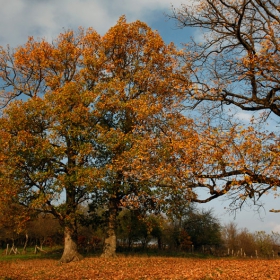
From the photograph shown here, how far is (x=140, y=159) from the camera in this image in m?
15.7

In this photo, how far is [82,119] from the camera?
2267 centimetres

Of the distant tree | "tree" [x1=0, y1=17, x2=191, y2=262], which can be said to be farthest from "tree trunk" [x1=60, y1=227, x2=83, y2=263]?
the distant tree

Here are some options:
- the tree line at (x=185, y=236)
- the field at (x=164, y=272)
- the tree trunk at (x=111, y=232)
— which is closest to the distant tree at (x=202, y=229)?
the tree line at (x=185, y=236)

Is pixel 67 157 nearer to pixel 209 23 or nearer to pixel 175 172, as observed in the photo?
Answer: pixel 175 172

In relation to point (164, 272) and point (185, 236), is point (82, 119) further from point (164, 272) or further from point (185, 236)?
point (185, 236)

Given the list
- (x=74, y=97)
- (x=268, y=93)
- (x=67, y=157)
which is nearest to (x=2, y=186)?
(x=67, y=157)

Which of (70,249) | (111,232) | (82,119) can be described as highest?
(82,119)

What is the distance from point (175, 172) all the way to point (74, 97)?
11.4m

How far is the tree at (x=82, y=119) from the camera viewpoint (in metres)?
21.0

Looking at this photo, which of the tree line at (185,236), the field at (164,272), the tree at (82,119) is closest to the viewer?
the field at (164,272)

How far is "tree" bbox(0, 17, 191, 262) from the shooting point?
2095 cm

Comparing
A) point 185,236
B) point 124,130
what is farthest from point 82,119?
point 185,236

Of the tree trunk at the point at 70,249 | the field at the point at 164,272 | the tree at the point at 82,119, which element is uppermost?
the tree at the point at 82,119

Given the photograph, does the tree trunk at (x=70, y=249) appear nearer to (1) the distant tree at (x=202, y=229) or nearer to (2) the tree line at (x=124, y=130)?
(2) the tree line at (x=124, y=130)
